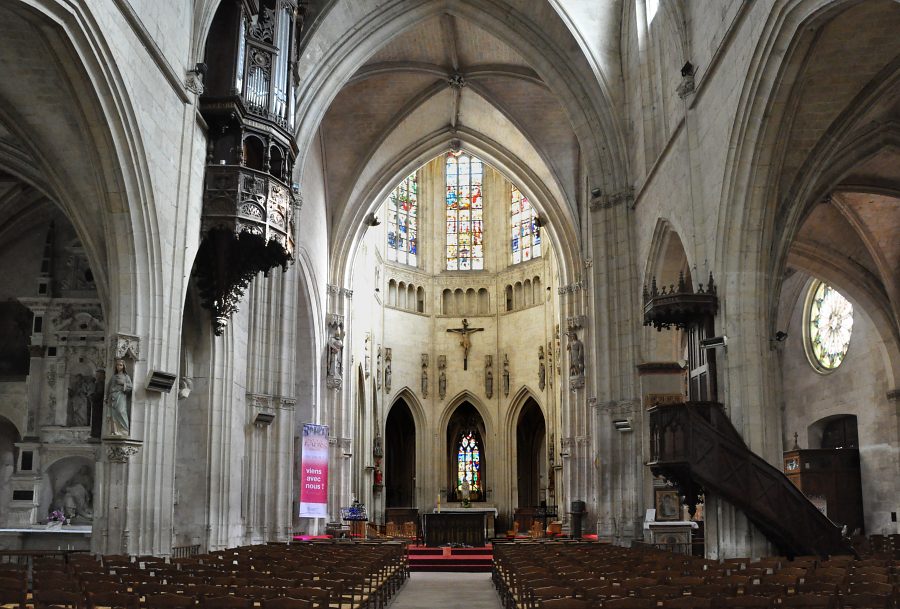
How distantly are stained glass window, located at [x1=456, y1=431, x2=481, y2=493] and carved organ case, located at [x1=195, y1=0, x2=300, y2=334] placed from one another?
87.1 feet

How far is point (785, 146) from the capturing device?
15.2m

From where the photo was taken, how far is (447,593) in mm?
17094

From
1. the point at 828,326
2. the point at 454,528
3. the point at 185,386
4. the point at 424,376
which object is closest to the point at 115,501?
the point at 185,386

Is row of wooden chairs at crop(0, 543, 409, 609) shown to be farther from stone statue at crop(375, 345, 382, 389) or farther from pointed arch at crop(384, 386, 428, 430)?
pointed arch at crop(384, 386, 428, 430)

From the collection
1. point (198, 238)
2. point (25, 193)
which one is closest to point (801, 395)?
point (198, 238)

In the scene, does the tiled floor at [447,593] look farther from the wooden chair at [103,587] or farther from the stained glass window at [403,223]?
the stained glass window at [403,223]

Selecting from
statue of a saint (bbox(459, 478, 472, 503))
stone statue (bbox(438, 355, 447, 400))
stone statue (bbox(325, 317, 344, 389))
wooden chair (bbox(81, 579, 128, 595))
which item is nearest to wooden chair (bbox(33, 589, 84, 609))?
wooden chair (bbox(81, 579, 128, 595))

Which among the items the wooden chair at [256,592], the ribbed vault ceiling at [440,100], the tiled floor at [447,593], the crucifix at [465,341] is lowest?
the tiled floor at [447,593]

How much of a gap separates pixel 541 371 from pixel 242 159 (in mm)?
25142

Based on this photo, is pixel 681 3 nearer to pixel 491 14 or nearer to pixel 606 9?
pixel 606 9

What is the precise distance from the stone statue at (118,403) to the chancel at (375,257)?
32 millimetres

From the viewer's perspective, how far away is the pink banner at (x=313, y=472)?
964 inches

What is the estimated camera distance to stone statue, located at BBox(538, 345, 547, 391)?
4012 centimetres

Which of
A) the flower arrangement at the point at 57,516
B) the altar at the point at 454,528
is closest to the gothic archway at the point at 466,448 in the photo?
the altar at the point at 454,528
